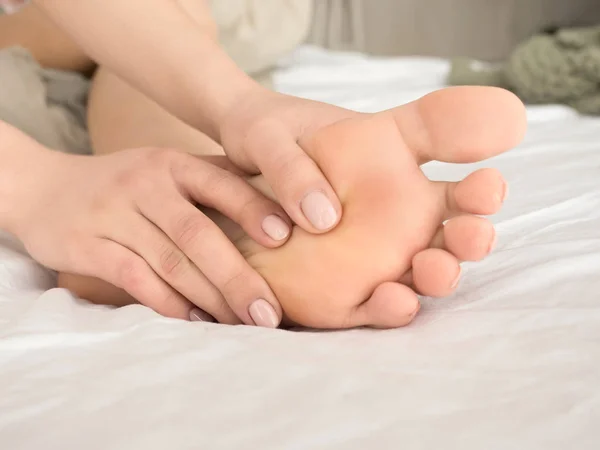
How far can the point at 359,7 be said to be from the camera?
9.34ft

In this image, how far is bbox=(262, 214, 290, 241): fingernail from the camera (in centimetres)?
50

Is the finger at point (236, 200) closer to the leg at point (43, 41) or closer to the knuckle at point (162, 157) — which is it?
the knuckle at point (162, 157)

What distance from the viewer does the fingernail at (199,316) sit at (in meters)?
0.52

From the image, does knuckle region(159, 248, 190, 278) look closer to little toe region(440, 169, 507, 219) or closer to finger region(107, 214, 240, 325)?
finger region(107, 214, 240, 325)

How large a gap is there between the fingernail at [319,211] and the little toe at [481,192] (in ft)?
0.28

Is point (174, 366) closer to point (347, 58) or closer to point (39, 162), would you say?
point (39, 162)

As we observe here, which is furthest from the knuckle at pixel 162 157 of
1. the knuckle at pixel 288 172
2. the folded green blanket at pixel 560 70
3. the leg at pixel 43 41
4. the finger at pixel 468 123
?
the folded green blanket at pixel 560 70

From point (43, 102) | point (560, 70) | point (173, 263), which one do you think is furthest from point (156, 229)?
point (560, 70)

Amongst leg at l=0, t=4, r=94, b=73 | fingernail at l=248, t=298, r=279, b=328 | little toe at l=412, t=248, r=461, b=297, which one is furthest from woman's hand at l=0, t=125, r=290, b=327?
leg at l=0, t=4, r=94, b=73

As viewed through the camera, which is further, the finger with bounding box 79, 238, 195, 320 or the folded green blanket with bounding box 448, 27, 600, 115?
the folded green blanket with bounding box 448, 27, 600, 115

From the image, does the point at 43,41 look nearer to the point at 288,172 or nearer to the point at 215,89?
the point at 215,89

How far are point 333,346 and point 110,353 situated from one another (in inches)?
5.3

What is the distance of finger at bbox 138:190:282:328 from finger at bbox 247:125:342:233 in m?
0.06

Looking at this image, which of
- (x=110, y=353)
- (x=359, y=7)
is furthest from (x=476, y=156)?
(x=359, y=7)
